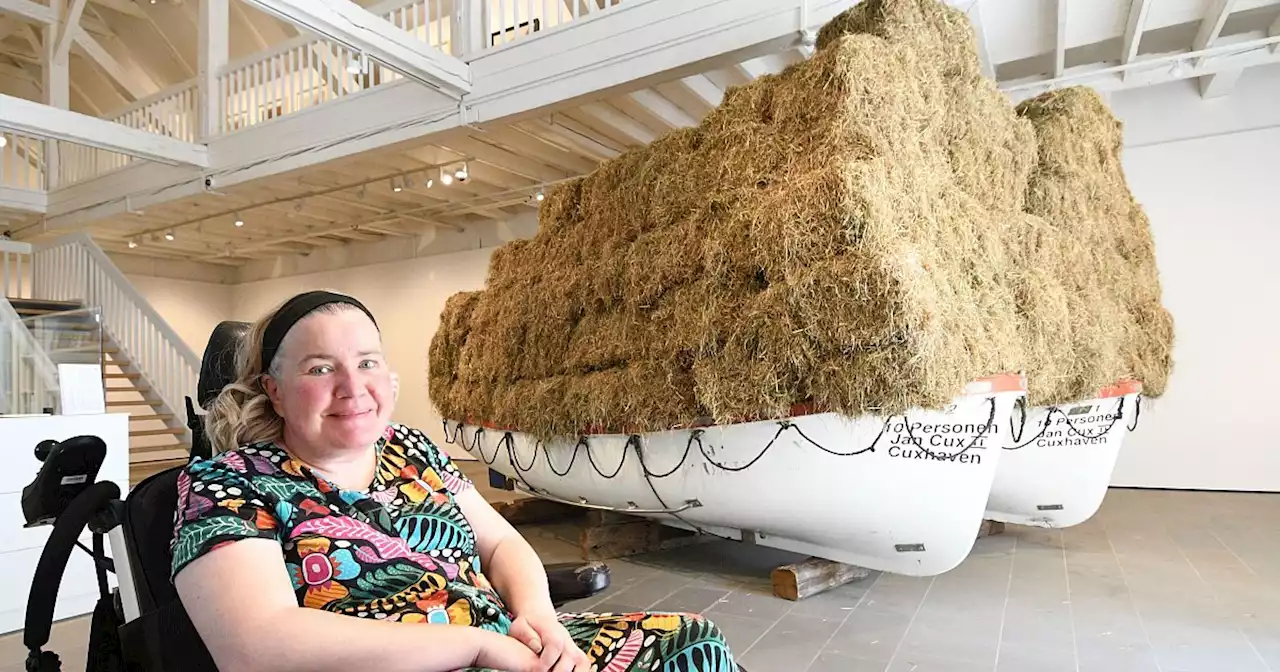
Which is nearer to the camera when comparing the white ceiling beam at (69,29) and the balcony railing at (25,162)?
the white ceiling beam at (69,29)

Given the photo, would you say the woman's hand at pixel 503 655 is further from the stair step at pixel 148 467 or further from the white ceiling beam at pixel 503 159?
the stair step at pixel 148 467

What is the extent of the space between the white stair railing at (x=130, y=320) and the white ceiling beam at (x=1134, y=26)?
886 centimetres

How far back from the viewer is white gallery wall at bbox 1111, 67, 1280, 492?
6.27m

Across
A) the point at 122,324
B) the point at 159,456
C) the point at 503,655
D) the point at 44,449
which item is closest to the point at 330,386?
the point at 503,655

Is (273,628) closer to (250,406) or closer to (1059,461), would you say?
(250,406)

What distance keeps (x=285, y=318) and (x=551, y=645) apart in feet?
2.42

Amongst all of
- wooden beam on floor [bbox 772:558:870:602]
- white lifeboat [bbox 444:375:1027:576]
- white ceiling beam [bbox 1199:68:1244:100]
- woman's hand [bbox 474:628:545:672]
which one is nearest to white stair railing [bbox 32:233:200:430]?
white lifeboat [bbox 444:375:1027:576]

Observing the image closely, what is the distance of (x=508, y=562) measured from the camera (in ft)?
4.65

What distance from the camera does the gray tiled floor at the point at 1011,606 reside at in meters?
2.63

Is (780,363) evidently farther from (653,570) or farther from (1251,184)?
(1251,184)

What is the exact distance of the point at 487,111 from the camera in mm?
5379

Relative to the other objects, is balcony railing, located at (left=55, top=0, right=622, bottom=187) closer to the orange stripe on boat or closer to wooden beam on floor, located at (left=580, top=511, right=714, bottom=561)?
wooden beam on floor, located at (left=580, top=511, right=714, bottom=561)

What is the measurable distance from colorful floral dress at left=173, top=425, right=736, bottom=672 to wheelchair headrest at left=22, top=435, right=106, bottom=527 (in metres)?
0.38

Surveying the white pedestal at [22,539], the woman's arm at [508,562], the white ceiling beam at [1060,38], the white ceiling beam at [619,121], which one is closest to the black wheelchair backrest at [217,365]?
the woman's arm at [508,562]
